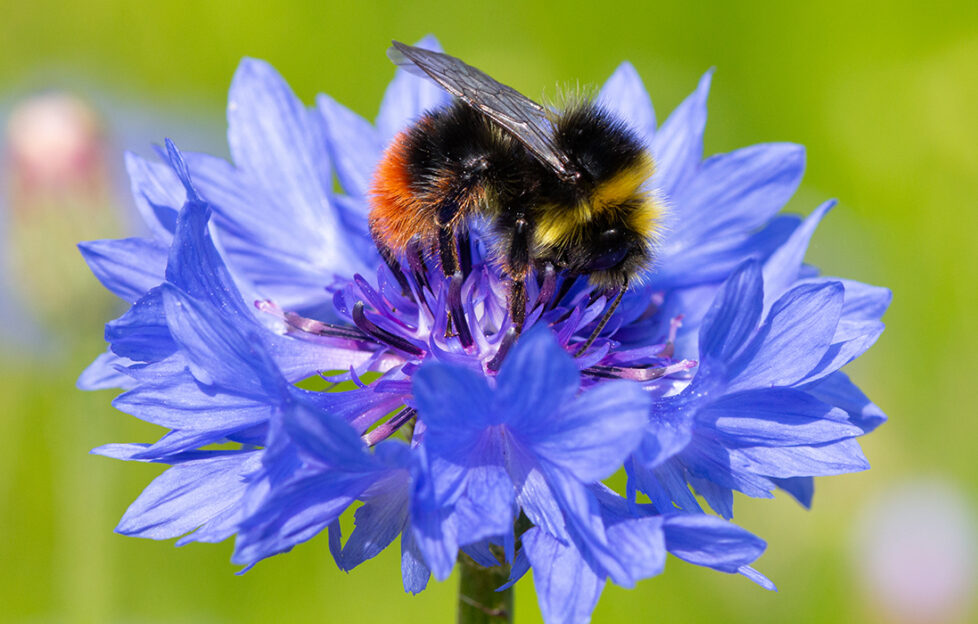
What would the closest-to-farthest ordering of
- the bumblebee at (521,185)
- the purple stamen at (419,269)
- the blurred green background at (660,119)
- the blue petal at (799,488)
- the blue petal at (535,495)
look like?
the blue petal at (535,495) → the bumblebee at (521,185) → the purple stamen at (419,269) → the blue petal at (799,488) → the blurred green background at (660,119)

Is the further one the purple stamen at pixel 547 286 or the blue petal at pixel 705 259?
the blue petal at pixel 705 259

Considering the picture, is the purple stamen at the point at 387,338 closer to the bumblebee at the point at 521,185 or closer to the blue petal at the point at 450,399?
the bumblebee at the point at 521,185

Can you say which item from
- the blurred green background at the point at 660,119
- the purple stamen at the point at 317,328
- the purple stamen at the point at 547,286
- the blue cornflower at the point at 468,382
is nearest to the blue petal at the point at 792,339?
the blue cornflower at the point at 468,382

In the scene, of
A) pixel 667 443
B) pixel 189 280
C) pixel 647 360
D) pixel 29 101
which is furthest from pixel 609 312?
pixel 29 101

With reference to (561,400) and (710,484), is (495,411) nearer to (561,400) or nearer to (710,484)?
(561,400)

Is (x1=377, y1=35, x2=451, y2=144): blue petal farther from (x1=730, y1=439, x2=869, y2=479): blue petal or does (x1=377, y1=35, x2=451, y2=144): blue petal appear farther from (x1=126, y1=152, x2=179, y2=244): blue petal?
(x1=730, y1=439, x2=869, y2=479): blue petal

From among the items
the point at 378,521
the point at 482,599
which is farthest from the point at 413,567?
the point at 482,599
